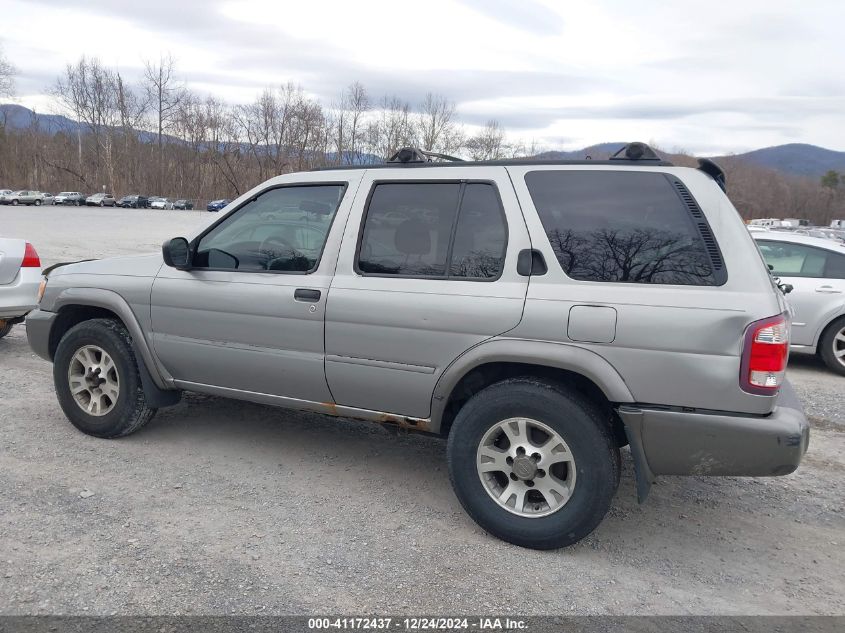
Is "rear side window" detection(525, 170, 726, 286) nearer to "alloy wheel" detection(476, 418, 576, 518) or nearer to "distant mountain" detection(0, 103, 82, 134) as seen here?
"alloy wheel" detection(476, 418, 576, 518)

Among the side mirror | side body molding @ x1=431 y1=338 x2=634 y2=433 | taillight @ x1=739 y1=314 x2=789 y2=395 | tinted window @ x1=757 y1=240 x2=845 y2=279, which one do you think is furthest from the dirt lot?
tinted window @ x1=757 y1=240 x2=845 y2=279

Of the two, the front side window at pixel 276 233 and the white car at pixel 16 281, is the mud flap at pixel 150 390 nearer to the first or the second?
the front side window at pixel 276 233

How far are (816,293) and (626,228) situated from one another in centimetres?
557

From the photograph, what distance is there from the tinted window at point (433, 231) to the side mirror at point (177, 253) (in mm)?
1217

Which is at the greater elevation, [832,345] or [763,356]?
[763,356]

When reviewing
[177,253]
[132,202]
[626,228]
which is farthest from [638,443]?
[132,202]

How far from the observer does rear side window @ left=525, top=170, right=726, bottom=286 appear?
3086mm

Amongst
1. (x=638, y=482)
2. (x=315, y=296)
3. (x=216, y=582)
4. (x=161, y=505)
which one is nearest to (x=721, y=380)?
(x=638, y=482)

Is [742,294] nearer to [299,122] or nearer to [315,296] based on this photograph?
[315,296]

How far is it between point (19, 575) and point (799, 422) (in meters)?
3.63

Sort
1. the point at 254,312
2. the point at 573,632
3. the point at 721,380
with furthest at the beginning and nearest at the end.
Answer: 1. the point at 254,312
2. the point at 721,380
3. the point at 573,632

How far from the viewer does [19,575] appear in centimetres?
296

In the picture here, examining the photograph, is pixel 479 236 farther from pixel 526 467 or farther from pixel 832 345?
pixel 832 345

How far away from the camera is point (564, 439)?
3.21 meters
